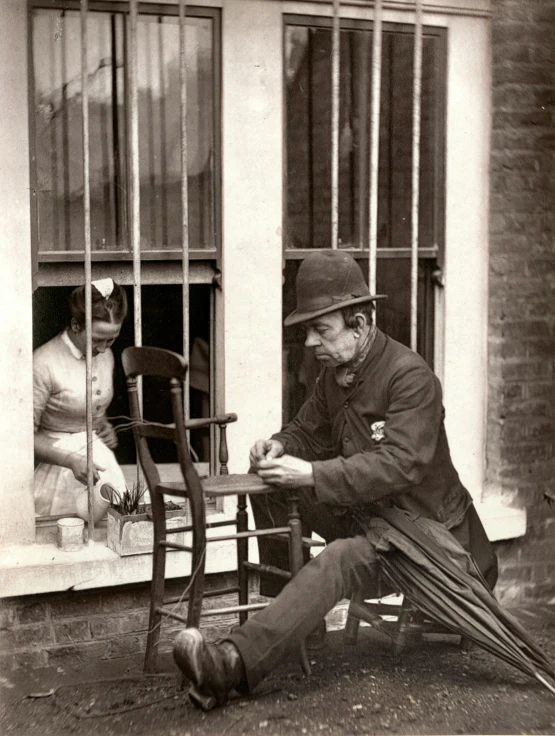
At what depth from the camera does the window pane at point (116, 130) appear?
403 cm

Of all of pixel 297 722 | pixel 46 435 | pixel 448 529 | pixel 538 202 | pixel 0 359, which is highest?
pixel 538 202

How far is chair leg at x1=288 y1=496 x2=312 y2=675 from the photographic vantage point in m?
3.72

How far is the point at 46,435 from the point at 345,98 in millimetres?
2028

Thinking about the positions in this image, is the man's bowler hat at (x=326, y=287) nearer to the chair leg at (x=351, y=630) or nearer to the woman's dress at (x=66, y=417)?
the woman's dress at (x=66, y=417)

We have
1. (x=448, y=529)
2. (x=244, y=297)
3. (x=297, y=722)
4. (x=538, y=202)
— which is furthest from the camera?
(x=538, y=202)

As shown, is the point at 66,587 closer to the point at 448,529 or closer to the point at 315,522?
the point at 315,522

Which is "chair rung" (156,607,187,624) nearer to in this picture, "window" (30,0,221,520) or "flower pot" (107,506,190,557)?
"flower pot" (107,506,190,557)

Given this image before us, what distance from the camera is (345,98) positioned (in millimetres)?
4480

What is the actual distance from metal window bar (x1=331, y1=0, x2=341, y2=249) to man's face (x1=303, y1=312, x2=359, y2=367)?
2.34 ft

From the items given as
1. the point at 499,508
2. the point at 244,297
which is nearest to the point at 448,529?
the point at 499,508

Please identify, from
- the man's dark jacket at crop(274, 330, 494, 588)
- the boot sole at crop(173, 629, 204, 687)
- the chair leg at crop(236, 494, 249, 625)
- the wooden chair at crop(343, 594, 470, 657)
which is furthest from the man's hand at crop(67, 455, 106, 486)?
the wooden chair at crop(343, 594, 470, 657)

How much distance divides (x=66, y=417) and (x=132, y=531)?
22.8 inches

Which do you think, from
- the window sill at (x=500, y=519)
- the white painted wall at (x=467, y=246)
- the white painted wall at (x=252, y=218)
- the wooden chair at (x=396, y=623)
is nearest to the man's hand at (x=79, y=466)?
the white painted wall at (x=252, y=218)

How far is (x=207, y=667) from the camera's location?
3.37m
